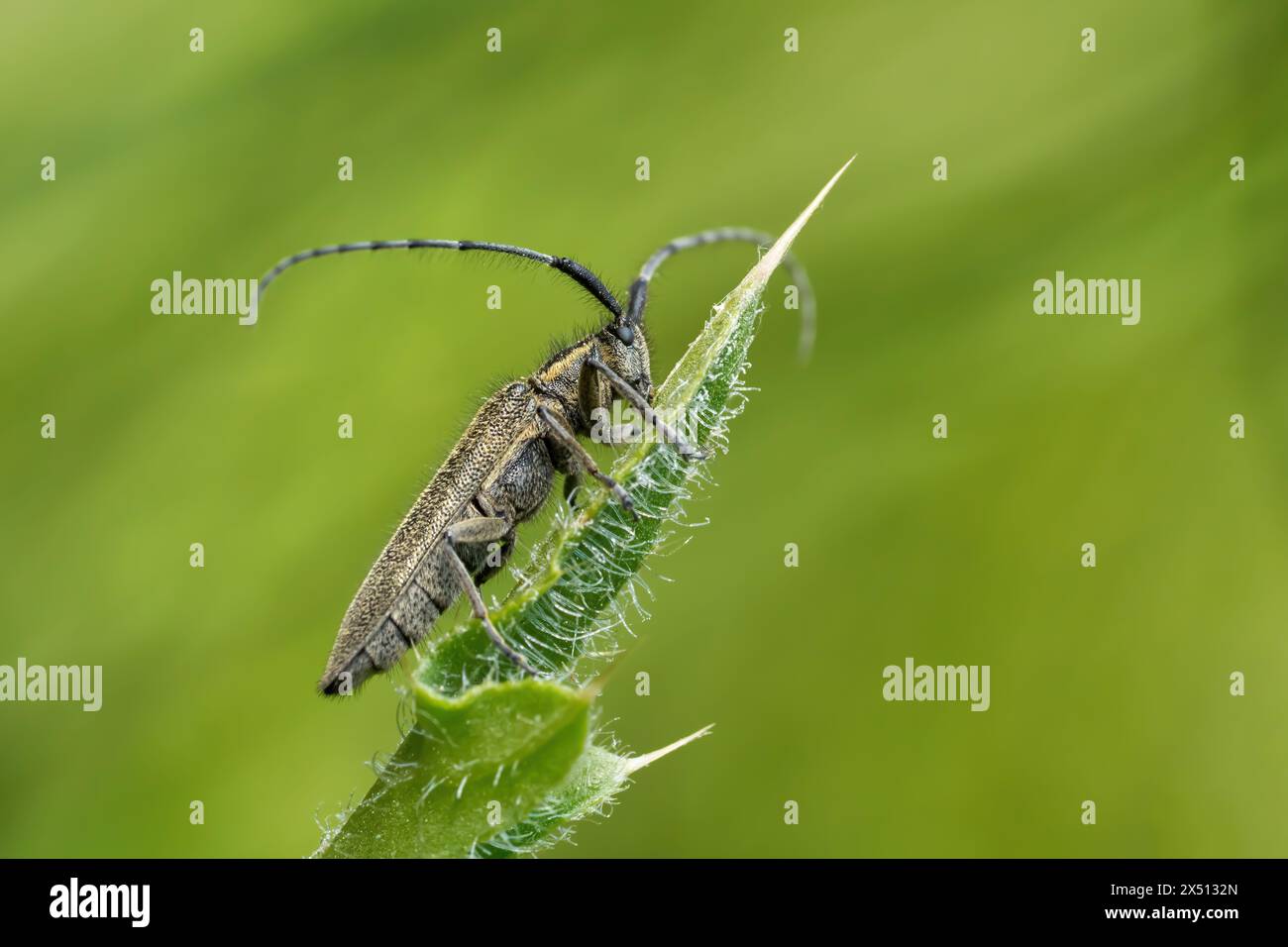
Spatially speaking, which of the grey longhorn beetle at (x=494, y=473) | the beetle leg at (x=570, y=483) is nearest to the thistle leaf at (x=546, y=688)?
the grey longhorn beetle at (x=494, y=473)

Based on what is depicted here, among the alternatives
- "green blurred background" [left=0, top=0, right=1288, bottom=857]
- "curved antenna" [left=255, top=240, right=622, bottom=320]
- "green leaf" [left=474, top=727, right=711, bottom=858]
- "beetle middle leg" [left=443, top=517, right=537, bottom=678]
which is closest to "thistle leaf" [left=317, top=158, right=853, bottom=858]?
"green leaf" [left=474, top=727, right=711, bottom=858]

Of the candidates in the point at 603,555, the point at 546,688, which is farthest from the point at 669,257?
the point at 546,688

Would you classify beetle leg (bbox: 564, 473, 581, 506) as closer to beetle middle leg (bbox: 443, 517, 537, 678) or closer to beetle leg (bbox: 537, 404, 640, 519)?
beetle leg (bbox: 537, 404, 640, 519)

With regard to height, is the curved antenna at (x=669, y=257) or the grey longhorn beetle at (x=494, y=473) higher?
the curved antenna at (x=669, y=257)

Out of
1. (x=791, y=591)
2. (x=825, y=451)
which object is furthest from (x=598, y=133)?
(x=791, y=591)

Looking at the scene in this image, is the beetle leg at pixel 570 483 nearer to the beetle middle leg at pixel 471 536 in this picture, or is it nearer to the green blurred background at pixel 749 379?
the beetle middle leg at pixel 471 536

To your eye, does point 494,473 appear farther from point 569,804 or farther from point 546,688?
point 546,688

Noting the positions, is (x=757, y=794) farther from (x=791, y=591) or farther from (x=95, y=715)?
(x=95, y=715)
